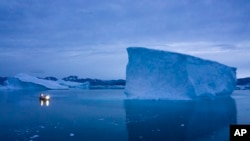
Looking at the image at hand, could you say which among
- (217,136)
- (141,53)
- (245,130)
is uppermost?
(141,53)

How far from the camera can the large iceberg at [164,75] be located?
2945 cm

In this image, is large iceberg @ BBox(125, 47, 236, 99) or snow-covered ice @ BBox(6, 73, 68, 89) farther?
snow-covered ice @ BBox(6, 73, 68, 89)

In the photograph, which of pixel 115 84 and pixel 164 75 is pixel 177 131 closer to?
pixel 164 75

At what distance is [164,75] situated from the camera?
97.8ft

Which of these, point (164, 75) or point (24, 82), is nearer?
point (164, 75)

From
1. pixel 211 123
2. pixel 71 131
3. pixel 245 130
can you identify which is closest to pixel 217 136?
pixel 211 123

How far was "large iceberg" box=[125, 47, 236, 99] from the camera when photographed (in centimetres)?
2945

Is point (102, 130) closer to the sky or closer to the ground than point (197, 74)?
closer to the ground

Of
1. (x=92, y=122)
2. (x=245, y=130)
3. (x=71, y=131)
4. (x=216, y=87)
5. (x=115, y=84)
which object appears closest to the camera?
(x=245, y=130)

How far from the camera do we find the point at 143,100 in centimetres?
3100

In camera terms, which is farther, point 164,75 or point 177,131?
point 164,75

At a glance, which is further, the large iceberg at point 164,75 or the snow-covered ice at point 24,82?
the snow-covered ice at point 24,82

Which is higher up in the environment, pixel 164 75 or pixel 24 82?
pixel 24 82

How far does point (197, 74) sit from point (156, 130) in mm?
19373
